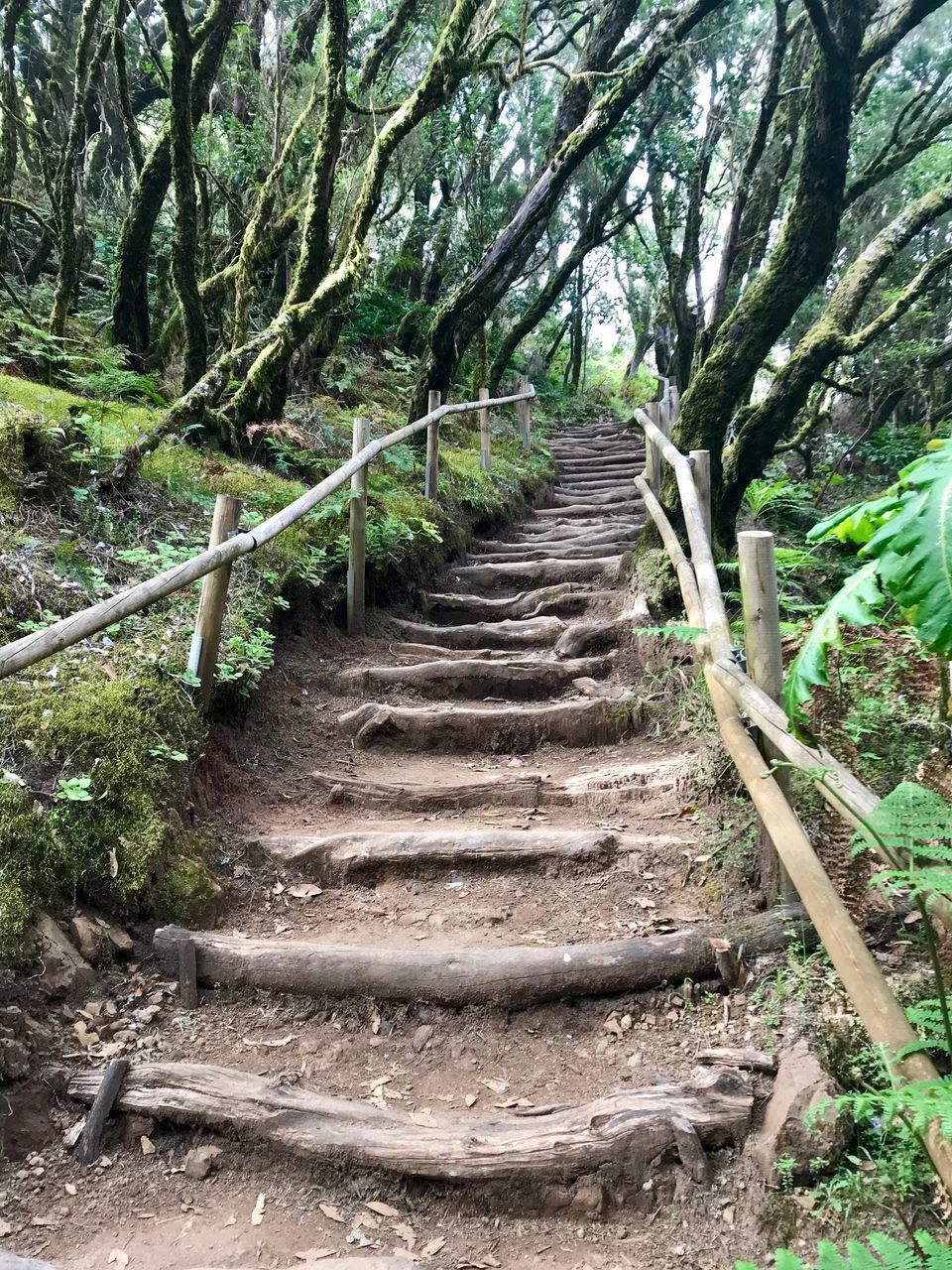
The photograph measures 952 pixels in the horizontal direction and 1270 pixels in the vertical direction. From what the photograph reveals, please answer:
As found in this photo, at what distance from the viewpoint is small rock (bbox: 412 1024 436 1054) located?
7.79ft

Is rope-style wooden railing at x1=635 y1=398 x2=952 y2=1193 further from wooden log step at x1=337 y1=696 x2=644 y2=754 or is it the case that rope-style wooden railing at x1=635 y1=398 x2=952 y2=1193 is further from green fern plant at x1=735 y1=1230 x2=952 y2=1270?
wooden log step at x1=337 y1=696 x2=644 y2=754

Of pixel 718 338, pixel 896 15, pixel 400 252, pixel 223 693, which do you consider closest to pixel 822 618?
pixel 223 693

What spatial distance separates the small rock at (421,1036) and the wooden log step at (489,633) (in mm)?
3000

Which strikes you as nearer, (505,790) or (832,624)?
(832,624)

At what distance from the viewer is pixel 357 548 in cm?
491

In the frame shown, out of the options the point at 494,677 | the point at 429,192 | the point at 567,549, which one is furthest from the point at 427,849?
the point at 429,192

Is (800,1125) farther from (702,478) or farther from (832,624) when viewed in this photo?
(702,478)

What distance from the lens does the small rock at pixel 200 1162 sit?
1974 mm

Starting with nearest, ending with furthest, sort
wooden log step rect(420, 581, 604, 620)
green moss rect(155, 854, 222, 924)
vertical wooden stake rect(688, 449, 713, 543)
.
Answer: green moss rect(155, 854, 222, 924), vertical wooden stake rect(688, 449, 713, 543), wooden log step rect(420, 581, 604, 620)

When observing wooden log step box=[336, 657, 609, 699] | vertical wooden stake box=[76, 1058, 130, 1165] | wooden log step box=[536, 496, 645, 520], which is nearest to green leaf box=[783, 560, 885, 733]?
vertical wooden stake box=[76, 1058, 130, 1165]

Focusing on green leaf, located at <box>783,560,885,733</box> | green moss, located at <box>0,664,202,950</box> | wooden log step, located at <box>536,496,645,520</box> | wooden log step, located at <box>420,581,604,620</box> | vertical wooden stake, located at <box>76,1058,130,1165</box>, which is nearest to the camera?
green leaf, located at <box>783,560,885,733</box>

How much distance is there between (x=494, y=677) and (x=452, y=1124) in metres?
2.78

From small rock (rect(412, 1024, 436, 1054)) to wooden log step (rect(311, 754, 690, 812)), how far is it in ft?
3.94

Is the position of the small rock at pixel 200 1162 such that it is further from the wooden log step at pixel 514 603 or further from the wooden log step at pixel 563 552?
the wooden log step at pixel 563 552
